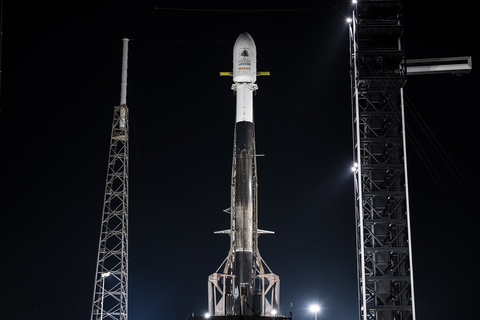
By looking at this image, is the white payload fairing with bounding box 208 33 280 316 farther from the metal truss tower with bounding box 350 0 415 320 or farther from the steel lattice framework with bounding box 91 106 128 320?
the metal truss tower with bounding box 350 0 415 320

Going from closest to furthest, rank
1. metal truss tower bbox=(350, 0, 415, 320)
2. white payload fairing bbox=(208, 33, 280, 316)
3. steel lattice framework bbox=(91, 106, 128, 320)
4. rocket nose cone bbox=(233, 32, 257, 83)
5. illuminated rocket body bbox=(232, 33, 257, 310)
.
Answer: metal truss tower bbox=(350, 0, 415, 320)
white payload fairing bbox=(208, 33, 280, 316)
illuminated rocket body bbox=(232, 33, 257, 310)
rocket nose cone bbox=(233, 32, 257, 83)
steel lattice framework bbox=(91, 106, 128, 320)

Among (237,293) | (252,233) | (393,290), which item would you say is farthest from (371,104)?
(237,293)

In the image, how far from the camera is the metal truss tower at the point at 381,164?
76.7 ft

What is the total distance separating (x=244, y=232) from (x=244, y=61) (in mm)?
11518

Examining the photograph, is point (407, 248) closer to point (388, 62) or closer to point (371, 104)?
point (371, 104)

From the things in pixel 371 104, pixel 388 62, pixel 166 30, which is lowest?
→ pixel 371 104

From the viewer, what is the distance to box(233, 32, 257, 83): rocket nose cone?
35188mm

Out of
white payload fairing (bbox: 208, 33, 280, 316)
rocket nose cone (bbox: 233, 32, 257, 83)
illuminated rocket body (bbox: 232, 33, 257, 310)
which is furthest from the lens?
rocket nose cone (bbox: 233, 32, 257, 83)

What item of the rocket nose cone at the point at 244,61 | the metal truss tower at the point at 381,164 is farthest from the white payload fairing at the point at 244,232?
the metal truss tower at the point at 381,164

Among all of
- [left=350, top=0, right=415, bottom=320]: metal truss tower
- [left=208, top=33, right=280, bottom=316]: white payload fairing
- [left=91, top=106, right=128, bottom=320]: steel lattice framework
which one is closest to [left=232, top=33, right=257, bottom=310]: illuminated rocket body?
[left=208, top=33, right=280, bottom=316]: white payload fairing

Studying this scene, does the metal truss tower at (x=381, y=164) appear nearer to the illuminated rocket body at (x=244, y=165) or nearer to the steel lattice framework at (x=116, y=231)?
the illuminated rocket body at (x=244, y=165)

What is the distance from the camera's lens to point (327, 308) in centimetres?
4378

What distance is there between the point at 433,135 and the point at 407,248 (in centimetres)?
2071

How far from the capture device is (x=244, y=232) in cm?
3228
